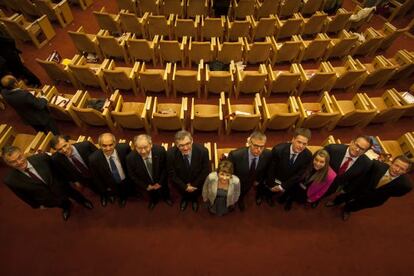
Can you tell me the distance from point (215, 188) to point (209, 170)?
0.25m

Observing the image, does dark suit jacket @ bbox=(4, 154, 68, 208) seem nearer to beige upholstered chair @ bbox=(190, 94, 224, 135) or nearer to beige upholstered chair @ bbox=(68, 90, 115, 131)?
beige upholstered chair @ bbox=(68, 90, 115, 131)

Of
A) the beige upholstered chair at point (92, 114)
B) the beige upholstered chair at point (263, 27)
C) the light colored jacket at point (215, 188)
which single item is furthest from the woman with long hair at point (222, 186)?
the beige upholstered chair at point (263, 27)

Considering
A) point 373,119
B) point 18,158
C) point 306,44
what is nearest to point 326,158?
point 373,119

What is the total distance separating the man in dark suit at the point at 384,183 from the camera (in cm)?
229

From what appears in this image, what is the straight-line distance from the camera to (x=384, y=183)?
2.48 meters

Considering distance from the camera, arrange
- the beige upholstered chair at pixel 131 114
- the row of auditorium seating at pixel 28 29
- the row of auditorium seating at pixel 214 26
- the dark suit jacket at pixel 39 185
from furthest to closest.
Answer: the row of auditorium seating at pixel 214 26, the row of auditorium seating at pixel 28 29, the beige upholstered chair at pixel 131 114, the dark suit jacket at pixel 39 185

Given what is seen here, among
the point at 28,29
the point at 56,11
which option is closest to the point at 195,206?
the point at 28,29

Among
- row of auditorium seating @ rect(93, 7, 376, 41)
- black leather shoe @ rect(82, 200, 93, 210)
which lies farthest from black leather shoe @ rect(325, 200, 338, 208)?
row of auditorium seating @ rect(93, 7, 376, 41)

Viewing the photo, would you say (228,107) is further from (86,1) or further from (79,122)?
(86,1)

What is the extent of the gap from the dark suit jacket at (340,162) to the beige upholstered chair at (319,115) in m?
0.97

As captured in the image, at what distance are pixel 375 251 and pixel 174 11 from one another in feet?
17.9

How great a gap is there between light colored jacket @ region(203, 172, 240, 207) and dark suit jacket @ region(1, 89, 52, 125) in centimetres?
234

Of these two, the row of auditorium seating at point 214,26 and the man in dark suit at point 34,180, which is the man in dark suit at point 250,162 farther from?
the row of auditorium seating at point 214,26

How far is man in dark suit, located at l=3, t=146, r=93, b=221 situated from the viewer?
2.15 meters
